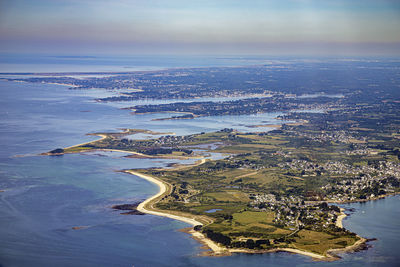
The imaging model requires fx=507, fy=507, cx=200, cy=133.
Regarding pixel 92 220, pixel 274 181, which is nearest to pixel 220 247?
pixel 92 220

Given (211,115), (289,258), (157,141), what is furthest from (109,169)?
(211,115)

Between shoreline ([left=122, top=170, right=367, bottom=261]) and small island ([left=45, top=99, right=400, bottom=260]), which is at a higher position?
small island ([left=45, top=99, right=400, bottom=260])

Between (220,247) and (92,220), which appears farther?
(92,220)

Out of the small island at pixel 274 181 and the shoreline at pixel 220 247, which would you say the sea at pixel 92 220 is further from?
the small island at pixel 274 181

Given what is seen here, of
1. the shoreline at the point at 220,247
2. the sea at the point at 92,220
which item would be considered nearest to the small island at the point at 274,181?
the shoreline at the point at 220,247

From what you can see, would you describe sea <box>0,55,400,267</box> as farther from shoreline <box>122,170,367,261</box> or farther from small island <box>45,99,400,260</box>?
small island <box>45,99,400,260</box>

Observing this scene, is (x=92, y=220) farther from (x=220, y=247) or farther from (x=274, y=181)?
(x=274, y=181)

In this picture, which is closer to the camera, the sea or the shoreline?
the sea

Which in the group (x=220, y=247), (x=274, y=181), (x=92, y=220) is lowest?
(x=220, y=247)

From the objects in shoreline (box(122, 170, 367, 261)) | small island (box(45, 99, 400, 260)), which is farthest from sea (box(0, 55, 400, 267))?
small island (box(45, 99, 400, 260))

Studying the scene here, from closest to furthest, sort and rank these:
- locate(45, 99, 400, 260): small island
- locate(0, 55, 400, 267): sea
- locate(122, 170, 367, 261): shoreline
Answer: locate(0, 55, 400, 267): sea, locate(122, 170, 367, 261): shoreline, locate(45, 99, 400, 260): small island

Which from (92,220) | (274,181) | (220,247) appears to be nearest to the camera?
(220,247)
